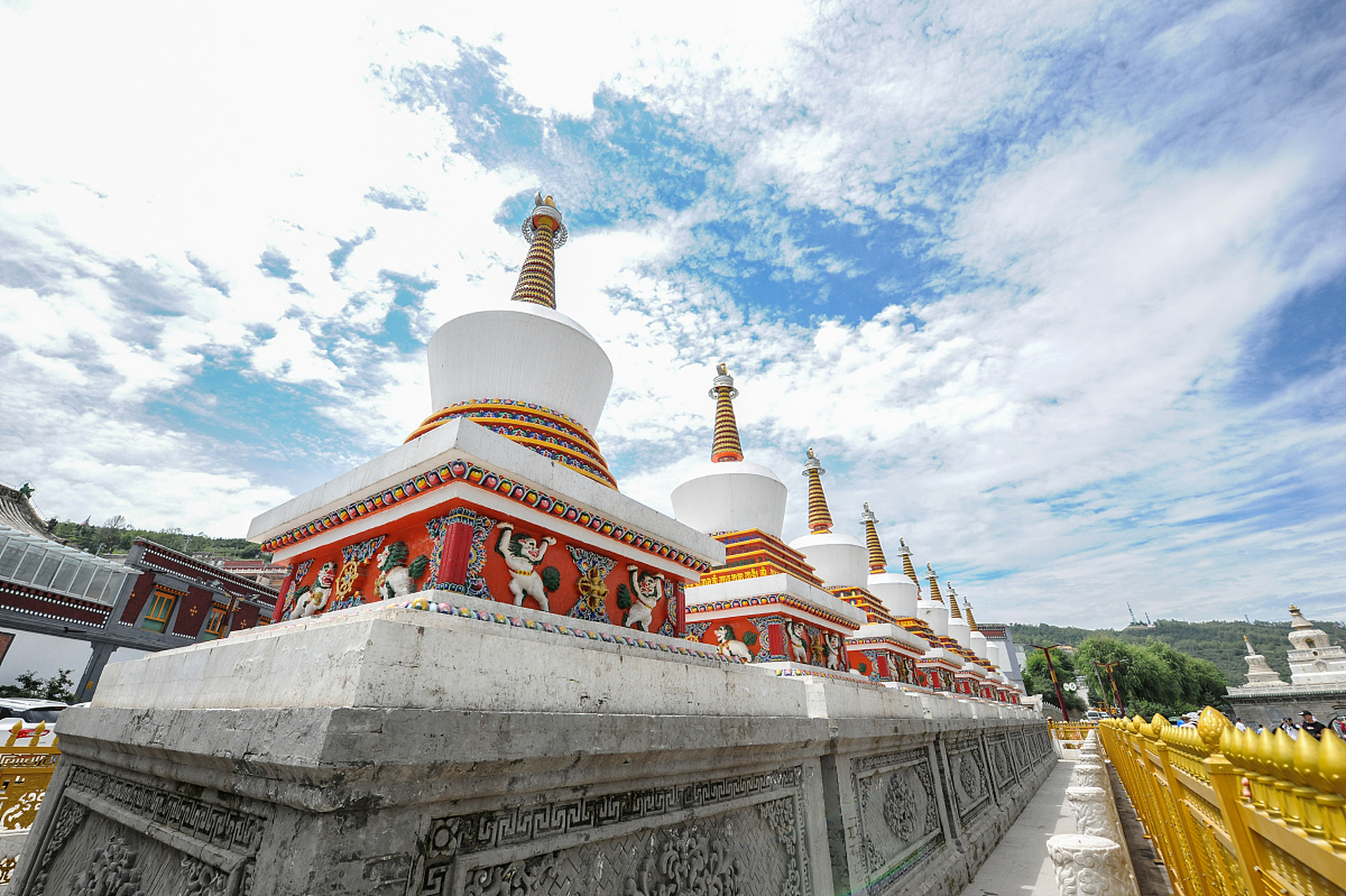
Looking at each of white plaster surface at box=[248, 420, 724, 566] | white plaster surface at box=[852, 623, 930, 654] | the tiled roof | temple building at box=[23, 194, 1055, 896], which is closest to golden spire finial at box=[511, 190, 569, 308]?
temple building at box=[23, 194, 1055, 896]

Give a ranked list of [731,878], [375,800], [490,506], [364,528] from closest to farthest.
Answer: [375,800], [731,878], [490,506], [364,528]

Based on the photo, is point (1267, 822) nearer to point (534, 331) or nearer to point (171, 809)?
point (171, 809)

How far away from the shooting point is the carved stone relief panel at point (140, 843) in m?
2.23

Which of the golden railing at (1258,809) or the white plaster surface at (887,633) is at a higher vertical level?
the white plaster surface at (887,633)

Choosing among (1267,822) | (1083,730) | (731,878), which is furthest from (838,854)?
(1083,730)

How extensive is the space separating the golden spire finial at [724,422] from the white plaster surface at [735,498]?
2.66ft

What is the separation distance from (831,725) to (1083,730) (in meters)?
33.8

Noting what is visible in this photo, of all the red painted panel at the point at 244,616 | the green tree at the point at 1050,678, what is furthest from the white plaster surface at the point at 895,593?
the green tree at the point at 1050,678

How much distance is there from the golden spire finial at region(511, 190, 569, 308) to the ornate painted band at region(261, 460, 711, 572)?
3.11 m

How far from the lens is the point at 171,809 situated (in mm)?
2705

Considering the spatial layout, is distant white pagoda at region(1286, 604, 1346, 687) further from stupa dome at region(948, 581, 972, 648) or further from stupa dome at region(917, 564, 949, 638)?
stupa dome at region(917, 564, 949, 638)

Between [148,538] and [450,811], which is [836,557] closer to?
[450,811]

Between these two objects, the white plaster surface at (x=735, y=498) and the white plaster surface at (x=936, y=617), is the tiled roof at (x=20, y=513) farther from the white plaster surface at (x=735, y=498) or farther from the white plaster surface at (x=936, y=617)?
the white plaster surface at (x=936, y=617)

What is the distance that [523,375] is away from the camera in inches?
224
